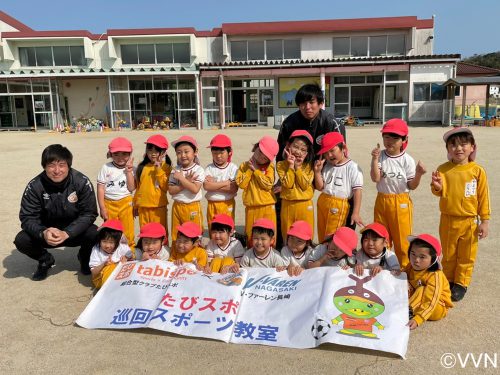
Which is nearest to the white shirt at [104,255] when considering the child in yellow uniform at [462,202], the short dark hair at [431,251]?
the short dark hair at [431,251]

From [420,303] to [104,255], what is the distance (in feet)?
9.24

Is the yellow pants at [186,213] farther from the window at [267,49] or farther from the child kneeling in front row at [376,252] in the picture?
the window at [267,49]

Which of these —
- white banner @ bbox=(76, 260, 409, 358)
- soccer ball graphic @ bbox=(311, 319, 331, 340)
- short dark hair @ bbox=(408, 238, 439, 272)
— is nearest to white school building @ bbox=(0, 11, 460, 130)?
short dark hair @ bbox=(408, 238, 439, 272)

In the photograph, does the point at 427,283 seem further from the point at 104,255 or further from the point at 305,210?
the point at 104,255

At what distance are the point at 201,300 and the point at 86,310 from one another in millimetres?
943

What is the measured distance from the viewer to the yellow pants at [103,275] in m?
3.67

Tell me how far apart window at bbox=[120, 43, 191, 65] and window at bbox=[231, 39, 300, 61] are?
314 cm

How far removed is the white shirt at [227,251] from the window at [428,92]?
21.3 m

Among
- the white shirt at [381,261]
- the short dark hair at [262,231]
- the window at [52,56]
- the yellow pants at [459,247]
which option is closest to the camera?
the white shirt at [381,261]

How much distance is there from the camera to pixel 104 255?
3855mm

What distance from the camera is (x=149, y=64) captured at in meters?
25.0

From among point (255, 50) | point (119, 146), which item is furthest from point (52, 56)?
point (119, 146)

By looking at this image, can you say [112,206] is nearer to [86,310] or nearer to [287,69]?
[86,310]

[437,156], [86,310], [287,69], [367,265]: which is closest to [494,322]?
[367,265]
